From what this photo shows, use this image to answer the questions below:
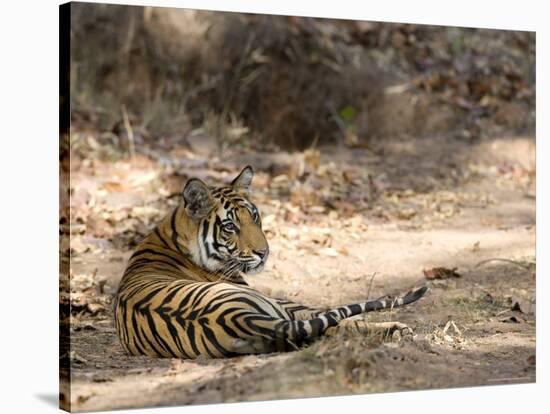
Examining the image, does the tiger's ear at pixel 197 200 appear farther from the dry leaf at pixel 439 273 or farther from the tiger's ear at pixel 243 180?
the dry leaf at pixel 439 273

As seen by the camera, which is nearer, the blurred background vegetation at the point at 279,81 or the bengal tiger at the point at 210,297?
the bengal tiger at the point at 210,297

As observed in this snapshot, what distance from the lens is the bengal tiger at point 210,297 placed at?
16.7 feet

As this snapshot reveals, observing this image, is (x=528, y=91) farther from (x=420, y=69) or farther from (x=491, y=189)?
(x=491, y=189)

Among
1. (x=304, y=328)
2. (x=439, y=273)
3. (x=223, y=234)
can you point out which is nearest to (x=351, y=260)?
(x=439, y=273)

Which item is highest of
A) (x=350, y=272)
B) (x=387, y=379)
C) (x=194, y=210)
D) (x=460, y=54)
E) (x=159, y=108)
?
(x=460, y=54)

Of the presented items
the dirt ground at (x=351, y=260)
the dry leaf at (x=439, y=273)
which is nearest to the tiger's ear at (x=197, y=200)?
the dirt ground at (x=351, y=260)

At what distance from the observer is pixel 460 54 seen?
10539 mm

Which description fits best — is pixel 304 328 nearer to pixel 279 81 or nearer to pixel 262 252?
pixel 262 252

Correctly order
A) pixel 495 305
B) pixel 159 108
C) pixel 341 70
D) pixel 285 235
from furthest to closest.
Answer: pixel 341 70 < pixel 159 108 < pixel 285 235 < pixel 495 305

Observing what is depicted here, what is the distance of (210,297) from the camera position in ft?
16.9

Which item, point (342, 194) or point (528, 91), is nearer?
point (342, 194)

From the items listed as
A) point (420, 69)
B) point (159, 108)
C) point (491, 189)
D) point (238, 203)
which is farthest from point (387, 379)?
point (420, 69)

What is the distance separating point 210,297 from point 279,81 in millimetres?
5028

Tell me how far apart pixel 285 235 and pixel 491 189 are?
2.15m
